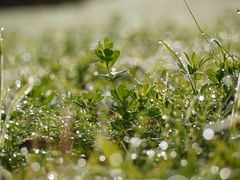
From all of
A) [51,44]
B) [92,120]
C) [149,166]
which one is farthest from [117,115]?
[51,44]

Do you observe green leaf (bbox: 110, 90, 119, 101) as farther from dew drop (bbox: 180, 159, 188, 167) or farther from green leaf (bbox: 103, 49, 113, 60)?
Answer: dew drop (bbox: 180, 159, 188, 167)

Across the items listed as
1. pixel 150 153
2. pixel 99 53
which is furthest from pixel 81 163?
pixel 99 53

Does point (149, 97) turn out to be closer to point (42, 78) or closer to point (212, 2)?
point (42, 78)

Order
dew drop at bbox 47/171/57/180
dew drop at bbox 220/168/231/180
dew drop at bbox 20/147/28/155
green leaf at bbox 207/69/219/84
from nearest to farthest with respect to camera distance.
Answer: dew drop at bbox 220/168/231/180 < dew drop at bbox 47/171/57/180 < dew drop at bbox 20/147/28/155 < green leaf at bbox 207/69/219/84

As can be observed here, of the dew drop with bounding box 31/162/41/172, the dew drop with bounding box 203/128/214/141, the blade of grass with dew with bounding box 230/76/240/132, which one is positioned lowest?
the dew drop with bounding box 31/162/41/172

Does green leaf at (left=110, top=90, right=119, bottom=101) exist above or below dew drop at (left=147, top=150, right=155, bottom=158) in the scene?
above

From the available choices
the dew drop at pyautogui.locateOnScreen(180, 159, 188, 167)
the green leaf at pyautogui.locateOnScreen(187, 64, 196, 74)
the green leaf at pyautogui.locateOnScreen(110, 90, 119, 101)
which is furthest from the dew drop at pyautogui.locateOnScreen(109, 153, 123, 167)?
the green leaf at pyautogui.locateOnScreen(187, 64, 196, 74)

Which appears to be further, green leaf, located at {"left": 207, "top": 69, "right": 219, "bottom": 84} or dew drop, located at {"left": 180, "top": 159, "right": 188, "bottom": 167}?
green leaf, located at {"left": 207, "top": 69, "right": 219, "bottom": 84}

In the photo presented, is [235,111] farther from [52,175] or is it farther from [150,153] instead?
[52,175]
